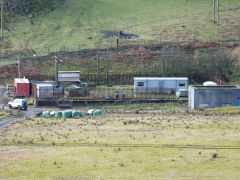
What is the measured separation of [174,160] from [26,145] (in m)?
11.3

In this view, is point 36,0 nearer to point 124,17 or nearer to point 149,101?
point 124,17

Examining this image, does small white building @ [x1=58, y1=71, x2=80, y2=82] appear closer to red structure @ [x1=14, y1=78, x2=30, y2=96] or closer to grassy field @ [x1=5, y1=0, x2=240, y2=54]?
red structure @ [x1=14, y1=78, x2=30, y2=96]

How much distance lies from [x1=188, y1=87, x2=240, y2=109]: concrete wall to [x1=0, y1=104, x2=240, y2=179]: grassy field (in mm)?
9139

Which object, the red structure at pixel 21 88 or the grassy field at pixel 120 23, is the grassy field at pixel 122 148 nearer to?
the red structure at pixel 21 88

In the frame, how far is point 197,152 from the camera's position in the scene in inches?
1191

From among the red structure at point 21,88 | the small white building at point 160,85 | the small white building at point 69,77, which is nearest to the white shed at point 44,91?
the red structure at point 21,88

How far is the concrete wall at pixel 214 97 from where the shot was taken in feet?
191

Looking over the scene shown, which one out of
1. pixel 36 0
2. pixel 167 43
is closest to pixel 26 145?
pixel 167 43

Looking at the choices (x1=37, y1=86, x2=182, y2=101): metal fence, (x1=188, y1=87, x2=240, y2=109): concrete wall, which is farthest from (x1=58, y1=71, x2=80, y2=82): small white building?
(x1=188, y1=87, x2=240, y2=109): concrete wall

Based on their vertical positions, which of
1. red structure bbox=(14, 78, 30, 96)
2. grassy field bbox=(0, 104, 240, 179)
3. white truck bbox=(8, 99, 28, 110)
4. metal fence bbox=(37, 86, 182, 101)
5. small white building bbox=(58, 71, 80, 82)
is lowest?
grassy field bbox=(0, 104, 240, 179)

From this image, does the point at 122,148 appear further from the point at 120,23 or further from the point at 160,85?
the point at 120,23

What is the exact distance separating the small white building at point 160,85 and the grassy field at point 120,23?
34.6 meters

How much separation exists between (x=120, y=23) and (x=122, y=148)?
93.2 metres

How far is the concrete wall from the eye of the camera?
58.2 meters
